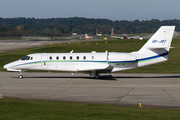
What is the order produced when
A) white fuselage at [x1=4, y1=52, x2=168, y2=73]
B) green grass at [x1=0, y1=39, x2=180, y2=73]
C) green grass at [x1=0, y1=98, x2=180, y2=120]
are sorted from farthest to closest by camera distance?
green grass at [x1=0, y1=39, x2=180, y2=73] < white fuselage at [x1=4, y1=52, x2=168, y2=73] < green grass at [x1=0, y1=98, x2=180, y2=120]

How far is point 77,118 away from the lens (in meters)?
12.0

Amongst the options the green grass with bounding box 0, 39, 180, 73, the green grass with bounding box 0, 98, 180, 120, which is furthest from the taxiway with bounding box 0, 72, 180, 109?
the green grass with bounding box 0, 39, 180, 73

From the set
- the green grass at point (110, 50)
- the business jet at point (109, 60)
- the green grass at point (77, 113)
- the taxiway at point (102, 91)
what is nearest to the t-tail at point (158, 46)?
the business jet at point (109, 60)

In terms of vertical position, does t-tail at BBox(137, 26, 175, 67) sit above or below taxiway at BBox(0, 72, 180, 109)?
above

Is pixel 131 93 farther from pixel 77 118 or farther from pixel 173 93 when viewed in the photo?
pixel 77 118

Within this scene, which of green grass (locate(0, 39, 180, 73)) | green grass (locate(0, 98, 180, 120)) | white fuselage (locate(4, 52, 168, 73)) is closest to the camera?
green grass (locate(0, 98, 180, 120))

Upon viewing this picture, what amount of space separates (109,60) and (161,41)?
5.76 meters

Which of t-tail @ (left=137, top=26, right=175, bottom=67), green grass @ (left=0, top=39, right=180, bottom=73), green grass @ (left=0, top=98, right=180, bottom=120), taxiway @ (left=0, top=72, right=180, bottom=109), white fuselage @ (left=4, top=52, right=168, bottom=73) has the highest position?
t-tail @ (left=137, top=26, right=175, bottom=67)

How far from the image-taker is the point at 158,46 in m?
27.2

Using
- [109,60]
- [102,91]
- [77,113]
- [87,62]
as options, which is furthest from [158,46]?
[77,113]

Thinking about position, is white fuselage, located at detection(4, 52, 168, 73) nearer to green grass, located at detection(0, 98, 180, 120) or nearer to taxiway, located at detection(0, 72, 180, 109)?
taxiway, located at detection(0, 72, 180, 109)

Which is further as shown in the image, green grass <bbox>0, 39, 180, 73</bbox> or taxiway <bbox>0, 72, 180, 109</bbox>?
green grass <bbox>0, 39, 180, 73</bbox>

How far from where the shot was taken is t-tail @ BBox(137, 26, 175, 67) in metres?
27.0

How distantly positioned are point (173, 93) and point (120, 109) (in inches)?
289
